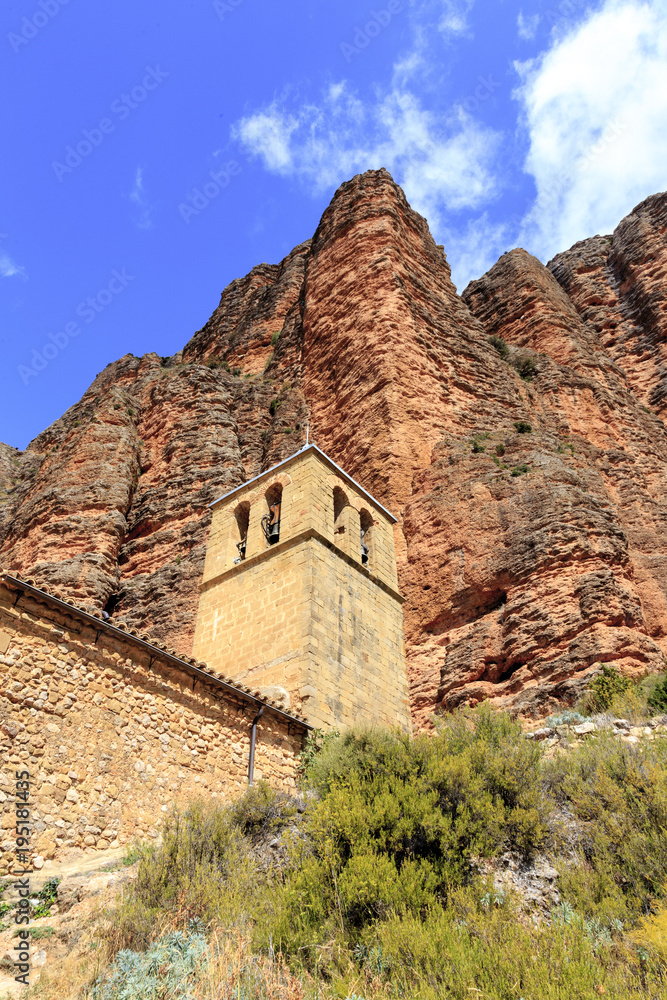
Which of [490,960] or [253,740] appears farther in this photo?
[253,740]

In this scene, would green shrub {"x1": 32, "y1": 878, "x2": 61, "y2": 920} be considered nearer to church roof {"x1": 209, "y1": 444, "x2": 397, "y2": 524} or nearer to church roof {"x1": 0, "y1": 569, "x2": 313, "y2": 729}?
church roof {"x1": 0, "y1": 569, "x2": 313, "y2": 729}

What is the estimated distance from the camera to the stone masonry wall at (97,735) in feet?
25.2

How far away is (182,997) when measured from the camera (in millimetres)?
4727

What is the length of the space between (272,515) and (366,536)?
2.28 metres

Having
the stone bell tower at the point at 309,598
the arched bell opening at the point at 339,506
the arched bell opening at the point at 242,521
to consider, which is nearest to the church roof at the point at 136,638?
the stone bell tower at the point at 309,598

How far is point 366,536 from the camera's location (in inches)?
651

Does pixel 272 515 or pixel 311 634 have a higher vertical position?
pixel 272 515

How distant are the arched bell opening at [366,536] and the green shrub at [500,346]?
1398cm

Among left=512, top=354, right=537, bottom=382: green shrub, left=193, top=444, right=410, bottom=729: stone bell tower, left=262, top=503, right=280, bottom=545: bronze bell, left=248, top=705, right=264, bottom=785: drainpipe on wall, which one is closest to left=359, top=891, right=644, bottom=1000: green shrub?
left=248, top=705, right=264, bottom=785: drainpipe on wall

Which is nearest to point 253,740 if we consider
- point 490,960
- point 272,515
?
point 490,960

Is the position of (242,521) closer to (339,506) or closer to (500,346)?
(339,506)

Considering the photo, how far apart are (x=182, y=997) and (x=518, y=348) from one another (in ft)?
89.3

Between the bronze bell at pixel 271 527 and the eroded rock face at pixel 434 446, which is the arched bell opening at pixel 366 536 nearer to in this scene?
the eroded rock face at pixel 434 446

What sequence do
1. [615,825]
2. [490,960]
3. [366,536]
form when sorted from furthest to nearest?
[366,536]
[615,825]
[490,960]
